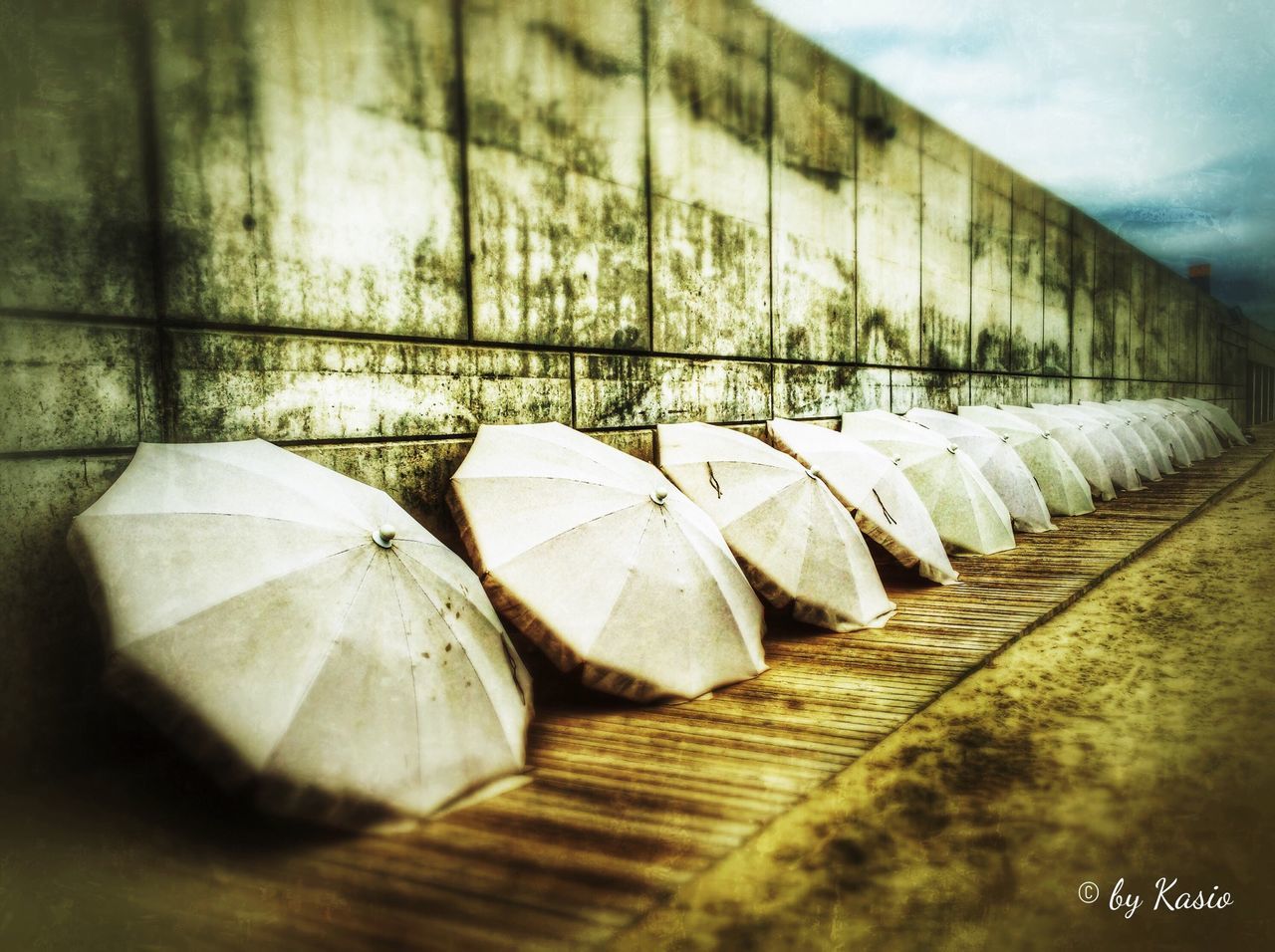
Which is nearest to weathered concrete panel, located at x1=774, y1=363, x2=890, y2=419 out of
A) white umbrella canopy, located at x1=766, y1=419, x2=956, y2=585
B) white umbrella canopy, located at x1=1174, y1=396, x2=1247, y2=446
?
white umbrella canopy, located at x1=766, y1=419, x2=956, y2=585

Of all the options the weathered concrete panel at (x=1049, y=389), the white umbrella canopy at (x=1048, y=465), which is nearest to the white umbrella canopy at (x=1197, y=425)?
the weathered concrete panel at (x=1049, y=389)

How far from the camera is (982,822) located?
8.59 feet

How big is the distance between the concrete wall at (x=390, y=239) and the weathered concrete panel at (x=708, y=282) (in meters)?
0.03

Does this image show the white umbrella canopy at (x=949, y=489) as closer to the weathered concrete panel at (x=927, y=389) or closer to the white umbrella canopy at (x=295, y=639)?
the weathered concrete panel at (x=927, y=389)

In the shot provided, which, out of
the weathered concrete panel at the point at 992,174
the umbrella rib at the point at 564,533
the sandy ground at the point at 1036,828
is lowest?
the sandy ground at the point at 1036,828

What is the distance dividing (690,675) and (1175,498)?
9.47 m

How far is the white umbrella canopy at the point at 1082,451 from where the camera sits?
10.3m

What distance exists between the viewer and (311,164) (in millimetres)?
3799

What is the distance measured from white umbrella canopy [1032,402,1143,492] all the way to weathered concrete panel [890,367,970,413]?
1.39 m

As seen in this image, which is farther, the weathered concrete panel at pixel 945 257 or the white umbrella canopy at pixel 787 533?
the weathered concrete panel at pixel 945 257

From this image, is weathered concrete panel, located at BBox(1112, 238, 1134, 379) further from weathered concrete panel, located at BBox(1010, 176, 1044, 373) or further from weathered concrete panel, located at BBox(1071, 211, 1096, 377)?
weathered concrete panel, located at BBox(1010, 176, 1044, 373)

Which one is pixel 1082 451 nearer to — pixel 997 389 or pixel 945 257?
pixel 997 389

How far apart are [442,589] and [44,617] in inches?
56.1

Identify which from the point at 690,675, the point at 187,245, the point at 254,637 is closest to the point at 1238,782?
the point at 690,675
